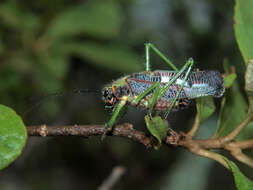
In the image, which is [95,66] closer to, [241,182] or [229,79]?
[229,79]

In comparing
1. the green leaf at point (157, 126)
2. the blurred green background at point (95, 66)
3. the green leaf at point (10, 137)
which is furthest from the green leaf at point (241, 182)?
the blurred green background at point (95, 66)

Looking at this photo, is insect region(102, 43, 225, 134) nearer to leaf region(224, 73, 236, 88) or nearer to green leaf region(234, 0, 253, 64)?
leaf region(224, 73, 236, 88)

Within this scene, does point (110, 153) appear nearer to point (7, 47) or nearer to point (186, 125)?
point (186, 125)

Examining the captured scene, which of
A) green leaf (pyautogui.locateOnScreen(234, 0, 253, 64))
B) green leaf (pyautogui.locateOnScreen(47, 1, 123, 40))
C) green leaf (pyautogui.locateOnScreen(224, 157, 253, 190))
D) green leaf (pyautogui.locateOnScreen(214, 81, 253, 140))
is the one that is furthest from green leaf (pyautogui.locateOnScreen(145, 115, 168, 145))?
green leaf (pyautogui.locateOnScreen(47, 1, 123, 40))

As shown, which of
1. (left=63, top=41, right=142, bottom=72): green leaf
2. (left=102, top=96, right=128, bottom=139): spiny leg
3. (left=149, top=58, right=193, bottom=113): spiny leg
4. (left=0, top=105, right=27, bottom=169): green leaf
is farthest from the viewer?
(left=63, top=41, right=142, bottom=72): green leaf

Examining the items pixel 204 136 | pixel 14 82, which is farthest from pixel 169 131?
pixel 204 136

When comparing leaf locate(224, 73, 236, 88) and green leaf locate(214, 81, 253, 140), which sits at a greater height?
leaf locate(224, 73, 236, 88)

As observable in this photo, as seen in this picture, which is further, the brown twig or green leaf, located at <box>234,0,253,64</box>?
green leaf, located at <box>234,0,253,64</box>
